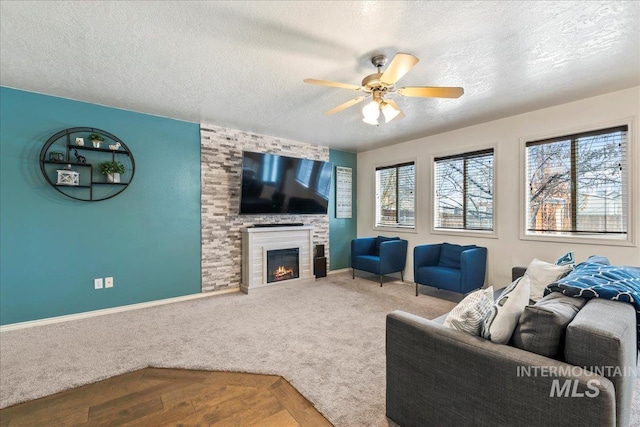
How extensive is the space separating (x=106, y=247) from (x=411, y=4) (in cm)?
402

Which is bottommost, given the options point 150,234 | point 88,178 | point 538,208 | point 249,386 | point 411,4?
point 249,386

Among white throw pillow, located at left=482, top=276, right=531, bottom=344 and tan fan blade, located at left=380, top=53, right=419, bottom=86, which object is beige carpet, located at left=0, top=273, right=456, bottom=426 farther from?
tan fan blade, located at left=380, top=53, right=419, bottom=86

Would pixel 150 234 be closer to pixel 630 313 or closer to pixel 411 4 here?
pixel 411 4

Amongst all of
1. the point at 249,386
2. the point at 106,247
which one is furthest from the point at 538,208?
the point at 106,247

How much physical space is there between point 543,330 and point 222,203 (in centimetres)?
412

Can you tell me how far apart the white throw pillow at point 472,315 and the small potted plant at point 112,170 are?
3.86 meters

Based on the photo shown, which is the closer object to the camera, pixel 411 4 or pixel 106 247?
pixel 411 4

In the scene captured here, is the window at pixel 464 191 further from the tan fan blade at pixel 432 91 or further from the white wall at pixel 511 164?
the tan fan blade at pixel 432 91

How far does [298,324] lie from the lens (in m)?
3.21

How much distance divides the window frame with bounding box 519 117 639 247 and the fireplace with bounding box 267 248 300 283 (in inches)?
132

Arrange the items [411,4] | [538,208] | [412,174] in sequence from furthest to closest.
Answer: [412,174] → [538,208] → [411,4]

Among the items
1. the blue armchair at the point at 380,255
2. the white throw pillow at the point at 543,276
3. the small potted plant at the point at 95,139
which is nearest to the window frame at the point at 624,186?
the white throw pillow at the point at 543,276

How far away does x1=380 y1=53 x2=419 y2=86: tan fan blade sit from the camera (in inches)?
73.2

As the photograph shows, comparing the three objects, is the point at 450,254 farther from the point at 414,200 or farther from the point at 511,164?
the point at 511,164
